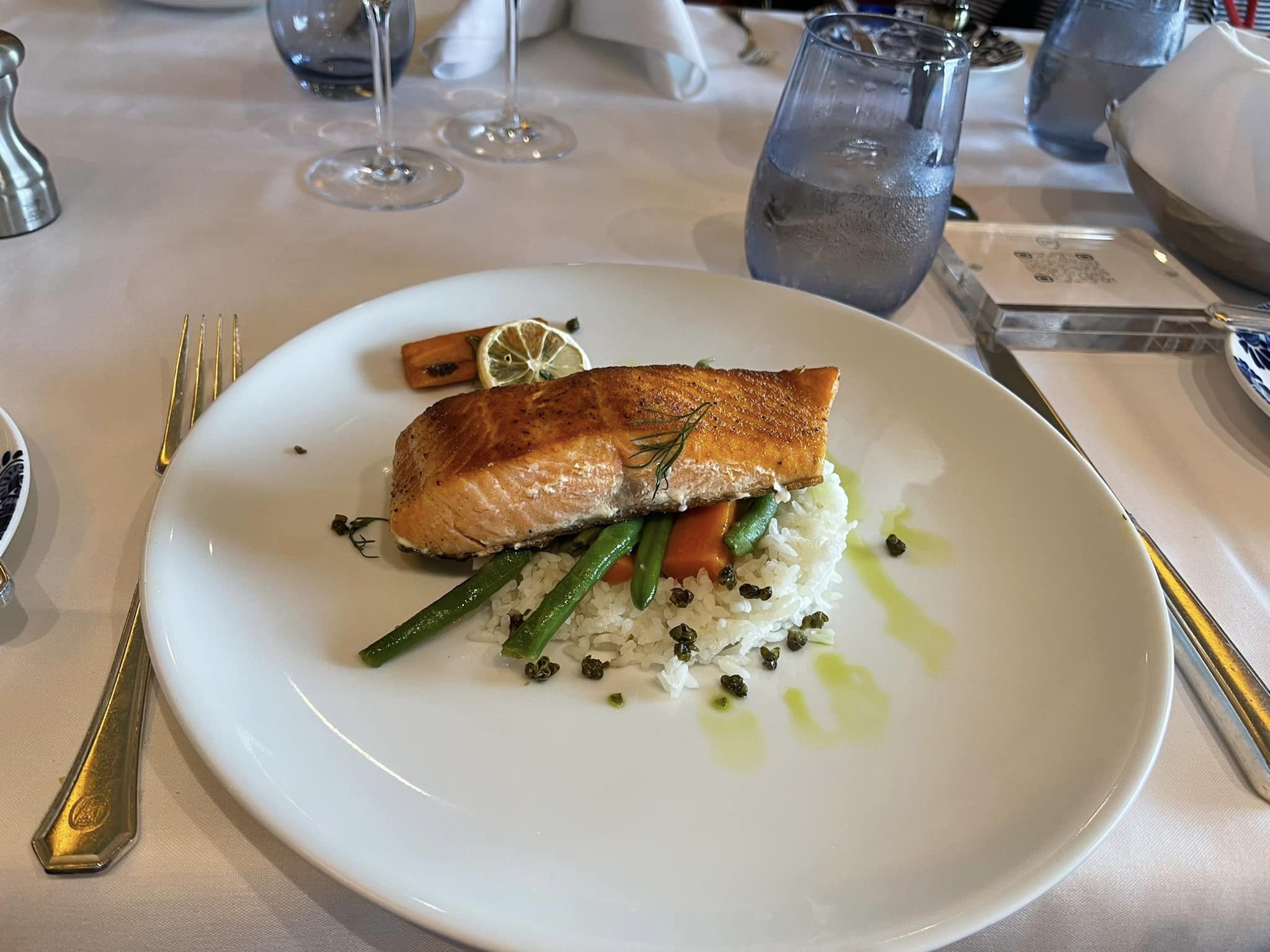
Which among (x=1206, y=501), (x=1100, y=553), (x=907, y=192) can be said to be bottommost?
(x=1206, y=501)

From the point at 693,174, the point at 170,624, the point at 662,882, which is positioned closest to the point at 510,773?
the point at 662,882

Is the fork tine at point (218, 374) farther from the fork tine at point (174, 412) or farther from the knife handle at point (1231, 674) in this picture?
the knife handle at point (1231, 674)

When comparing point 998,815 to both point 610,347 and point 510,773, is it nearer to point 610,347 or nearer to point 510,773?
point 510,773

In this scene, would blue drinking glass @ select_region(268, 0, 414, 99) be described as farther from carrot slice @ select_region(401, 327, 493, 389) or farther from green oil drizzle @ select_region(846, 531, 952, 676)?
green oil drizzle @ select_region(846, 531, 952, 676)

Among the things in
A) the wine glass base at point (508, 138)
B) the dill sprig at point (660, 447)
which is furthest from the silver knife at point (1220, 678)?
the wine glass base at point (508, 138)

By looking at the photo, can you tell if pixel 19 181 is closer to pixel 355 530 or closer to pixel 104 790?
pixel 355 530
